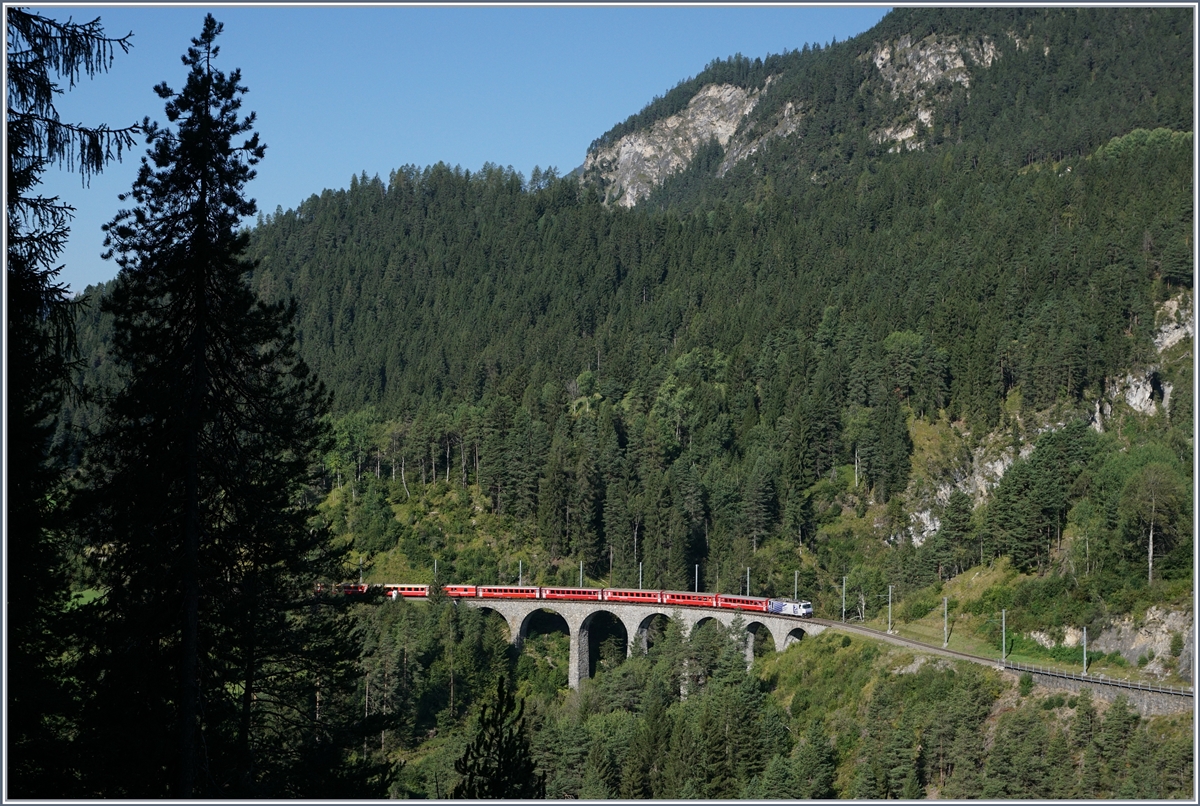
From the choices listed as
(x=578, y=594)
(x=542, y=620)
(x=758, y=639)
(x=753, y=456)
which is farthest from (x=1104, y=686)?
(x=753, y=456)

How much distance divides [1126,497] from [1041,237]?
58294mm

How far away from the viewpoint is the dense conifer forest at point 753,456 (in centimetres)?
3094

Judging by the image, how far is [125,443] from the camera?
59.7 feet

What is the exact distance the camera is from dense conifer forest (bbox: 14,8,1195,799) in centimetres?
3094

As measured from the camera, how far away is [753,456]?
109 meters

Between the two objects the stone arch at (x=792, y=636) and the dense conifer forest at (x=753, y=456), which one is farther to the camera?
the stone arch at (x=792, y=636)

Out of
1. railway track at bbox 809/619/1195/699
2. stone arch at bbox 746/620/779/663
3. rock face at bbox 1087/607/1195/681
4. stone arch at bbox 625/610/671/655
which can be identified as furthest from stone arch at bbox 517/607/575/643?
rock face at bbox 1087/607/1195/681

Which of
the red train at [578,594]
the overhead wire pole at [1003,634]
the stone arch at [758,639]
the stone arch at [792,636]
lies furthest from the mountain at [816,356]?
the stone arch at [792,636]

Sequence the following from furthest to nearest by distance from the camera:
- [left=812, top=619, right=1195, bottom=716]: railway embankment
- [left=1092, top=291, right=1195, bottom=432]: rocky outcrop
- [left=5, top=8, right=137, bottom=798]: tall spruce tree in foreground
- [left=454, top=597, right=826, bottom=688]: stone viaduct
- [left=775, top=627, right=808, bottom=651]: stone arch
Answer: [left=1092, top=291, right=1195, bottom=432]: rocky outcrop, [left=454, top=597, right=826, bottom=688]: stone viaduct, [left=775, top=627, right=808, bottom=651]: stone arch, [left=812, top=619, right=1195, bottom=716]: railway embankment, [left=5, top=8, right=137, bottom=798]: tall spruce tree in foreground

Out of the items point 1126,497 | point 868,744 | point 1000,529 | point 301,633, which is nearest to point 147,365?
point 301,633

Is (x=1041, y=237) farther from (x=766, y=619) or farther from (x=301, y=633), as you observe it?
(x=301, y=633)

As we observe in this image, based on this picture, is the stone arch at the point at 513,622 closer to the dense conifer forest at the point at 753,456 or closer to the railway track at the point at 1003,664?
the dense conifer forest at the point at 753,456

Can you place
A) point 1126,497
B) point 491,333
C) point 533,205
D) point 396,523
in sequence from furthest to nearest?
point 533,205 < point 491,333 < point 396,523 < point 1126,497

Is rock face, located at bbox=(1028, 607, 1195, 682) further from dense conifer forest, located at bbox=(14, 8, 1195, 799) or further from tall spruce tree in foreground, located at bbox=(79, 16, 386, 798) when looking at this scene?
tall spruce tree in foreground, located at bbox=(79, 16, 386, 798)
